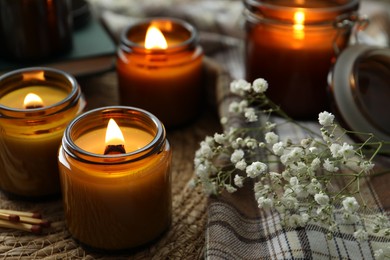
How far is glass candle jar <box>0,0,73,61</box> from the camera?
3.03 ft

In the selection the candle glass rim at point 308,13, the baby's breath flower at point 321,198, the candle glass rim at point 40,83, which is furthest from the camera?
the candle glass rim at point 308,13

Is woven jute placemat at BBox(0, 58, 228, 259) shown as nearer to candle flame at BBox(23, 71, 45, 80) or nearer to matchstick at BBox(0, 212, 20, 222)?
matchstick at BBox(0, 212, 20, 222)

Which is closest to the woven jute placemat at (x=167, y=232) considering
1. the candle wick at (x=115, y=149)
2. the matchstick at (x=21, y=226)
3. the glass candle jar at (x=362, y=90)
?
the matchstick at (x=21, y=226)

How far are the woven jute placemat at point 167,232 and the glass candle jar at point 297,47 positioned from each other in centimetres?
14

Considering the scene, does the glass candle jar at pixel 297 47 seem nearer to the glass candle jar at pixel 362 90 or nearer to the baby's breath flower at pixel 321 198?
the glass candle jar at pixel 362 90

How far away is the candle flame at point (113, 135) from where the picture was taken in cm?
73

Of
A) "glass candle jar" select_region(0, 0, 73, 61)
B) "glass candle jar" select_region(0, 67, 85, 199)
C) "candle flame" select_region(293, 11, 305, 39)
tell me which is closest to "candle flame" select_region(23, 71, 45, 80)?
"glass candle jar" select_region(0, 67, 85, 199)

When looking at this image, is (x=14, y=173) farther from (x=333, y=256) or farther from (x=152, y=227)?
(x=333, y=256)

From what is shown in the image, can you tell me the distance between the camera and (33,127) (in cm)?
77

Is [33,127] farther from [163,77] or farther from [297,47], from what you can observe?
[297,47]

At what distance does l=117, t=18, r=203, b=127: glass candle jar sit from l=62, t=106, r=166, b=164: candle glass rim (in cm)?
20

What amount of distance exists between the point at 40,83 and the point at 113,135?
19 centimetres

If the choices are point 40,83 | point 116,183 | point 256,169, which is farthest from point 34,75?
point 256,169

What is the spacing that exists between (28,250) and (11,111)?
0.56 ft
